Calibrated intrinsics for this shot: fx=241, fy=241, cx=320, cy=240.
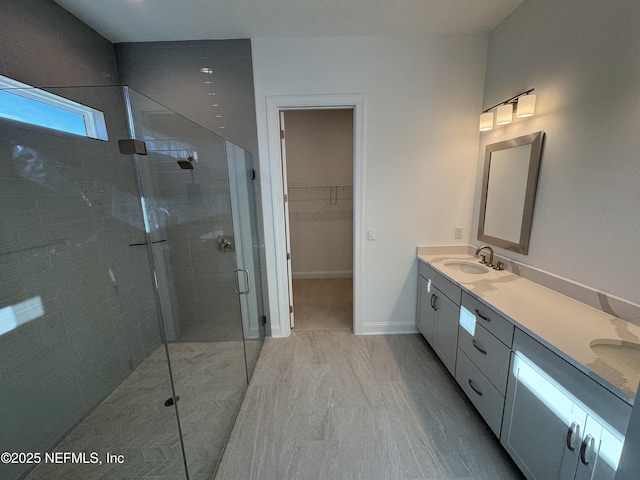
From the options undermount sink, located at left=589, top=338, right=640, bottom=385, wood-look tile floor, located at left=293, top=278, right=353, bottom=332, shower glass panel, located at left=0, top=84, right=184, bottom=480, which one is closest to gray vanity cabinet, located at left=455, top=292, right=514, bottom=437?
undermount sink, located at left=589, top=338, right=640, bottom=385

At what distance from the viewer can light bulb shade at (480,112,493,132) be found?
6.80 ft

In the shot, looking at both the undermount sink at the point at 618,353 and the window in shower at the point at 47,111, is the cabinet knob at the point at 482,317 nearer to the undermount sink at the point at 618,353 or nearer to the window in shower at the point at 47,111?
the undermount sink at the point at 618,353

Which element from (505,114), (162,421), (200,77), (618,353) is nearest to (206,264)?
(162,421)

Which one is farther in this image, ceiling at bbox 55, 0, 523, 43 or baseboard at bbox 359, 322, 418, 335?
baseboard at bbox 359, 322, 418, 335

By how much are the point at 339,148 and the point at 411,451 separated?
3870 millimetres

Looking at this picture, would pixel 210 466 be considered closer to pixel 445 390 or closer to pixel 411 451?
pixel 411 451

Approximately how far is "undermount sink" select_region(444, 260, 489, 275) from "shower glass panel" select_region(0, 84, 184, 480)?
2.37 m

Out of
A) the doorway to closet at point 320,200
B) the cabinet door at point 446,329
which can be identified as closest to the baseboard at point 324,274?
the doorway to closet at point 320,200

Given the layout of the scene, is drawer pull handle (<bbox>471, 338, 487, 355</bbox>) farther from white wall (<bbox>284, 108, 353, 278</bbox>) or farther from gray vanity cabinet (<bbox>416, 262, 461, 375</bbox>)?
white wall (<bbox>284, 108, 353, 278</bbox>)

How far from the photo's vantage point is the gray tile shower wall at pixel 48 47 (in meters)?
1.44

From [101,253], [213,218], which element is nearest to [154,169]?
[213,218]

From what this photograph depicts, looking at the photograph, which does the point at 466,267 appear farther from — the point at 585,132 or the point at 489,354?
the point at 585,132

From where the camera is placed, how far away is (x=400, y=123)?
7.48 ft

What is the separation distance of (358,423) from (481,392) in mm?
828
